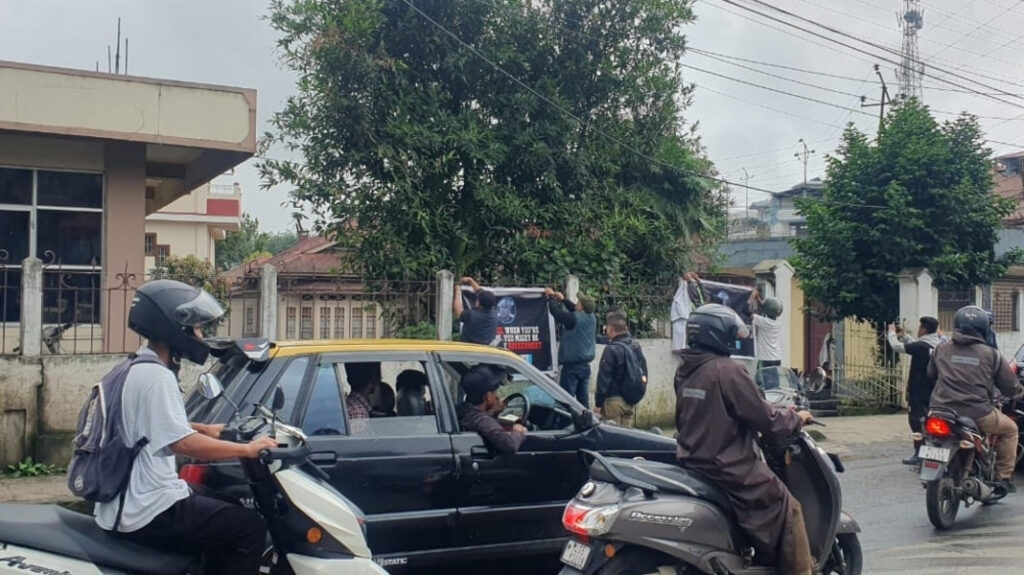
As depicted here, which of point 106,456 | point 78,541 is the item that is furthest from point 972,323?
point 78,541

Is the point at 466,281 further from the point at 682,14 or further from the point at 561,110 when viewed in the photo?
the point at 682,14

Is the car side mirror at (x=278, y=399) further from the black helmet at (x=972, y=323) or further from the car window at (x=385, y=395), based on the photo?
the black helmet at (x=972, y=323)

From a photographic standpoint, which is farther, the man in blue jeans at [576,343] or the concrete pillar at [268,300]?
the man in blue jeans at [576,343]

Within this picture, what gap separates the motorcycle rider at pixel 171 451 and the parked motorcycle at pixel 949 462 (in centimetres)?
578

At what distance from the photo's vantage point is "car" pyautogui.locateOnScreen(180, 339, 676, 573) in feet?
17.7

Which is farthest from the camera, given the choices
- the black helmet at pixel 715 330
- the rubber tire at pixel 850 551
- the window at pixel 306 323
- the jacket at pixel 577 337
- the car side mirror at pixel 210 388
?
the window at pixel 306 323

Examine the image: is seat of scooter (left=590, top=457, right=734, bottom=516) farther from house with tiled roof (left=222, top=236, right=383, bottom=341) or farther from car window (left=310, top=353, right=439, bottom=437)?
house with tiled roof (left=222, top=236, right=383, bottom=341)

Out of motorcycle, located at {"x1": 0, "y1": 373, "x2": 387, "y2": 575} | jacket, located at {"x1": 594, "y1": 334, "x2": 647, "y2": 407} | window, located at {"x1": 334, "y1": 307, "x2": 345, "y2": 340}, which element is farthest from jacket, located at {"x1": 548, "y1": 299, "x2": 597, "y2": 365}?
motorcycle, located at {"x1": 0, "y1": 373, "x2": 387, "y2": 575}

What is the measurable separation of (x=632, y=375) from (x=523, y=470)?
140 inches

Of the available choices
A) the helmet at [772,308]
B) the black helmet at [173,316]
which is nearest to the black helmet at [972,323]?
the helmet at [772,308]

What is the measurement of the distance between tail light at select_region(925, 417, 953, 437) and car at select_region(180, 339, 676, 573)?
9.03 feet

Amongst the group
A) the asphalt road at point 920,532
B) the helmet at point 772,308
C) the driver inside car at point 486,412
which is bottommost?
the asphalt road at point 920,532

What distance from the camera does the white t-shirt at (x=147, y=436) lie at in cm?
375

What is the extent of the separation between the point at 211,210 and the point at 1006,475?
37665 millimetres
